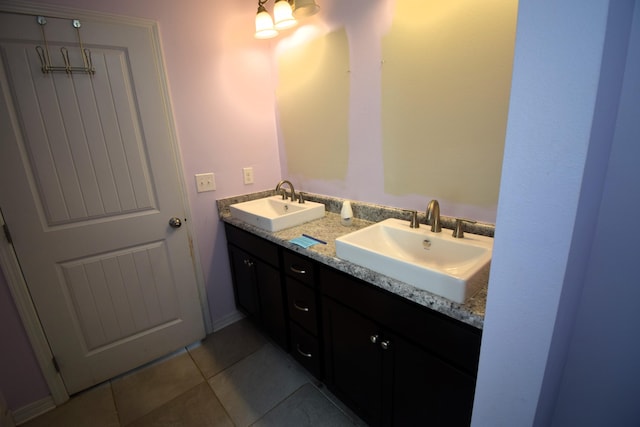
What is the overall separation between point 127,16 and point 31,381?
2025 mm

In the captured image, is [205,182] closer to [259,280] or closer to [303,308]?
[259,280]

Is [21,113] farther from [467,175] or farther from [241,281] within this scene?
[467,175]

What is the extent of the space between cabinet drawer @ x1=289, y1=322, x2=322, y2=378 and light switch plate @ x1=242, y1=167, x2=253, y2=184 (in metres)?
1.08

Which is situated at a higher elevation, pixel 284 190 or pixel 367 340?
pixel 284 190

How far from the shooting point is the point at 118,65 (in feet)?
4.82

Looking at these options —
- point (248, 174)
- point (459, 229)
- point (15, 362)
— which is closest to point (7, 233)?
point (15, 362)

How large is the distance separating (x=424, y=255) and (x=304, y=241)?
22.6 inches

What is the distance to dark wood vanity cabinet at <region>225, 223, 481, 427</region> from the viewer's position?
0.88 meters

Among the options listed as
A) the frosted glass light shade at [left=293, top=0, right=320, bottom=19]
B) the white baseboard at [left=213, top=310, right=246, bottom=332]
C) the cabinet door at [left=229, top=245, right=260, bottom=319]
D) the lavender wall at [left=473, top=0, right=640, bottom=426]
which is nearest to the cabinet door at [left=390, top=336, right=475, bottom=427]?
the lavender wall at [left=473, top=0, right=640, bottom=426]

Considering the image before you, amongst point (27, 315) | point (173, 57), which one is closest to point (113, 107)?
point (173, 57)

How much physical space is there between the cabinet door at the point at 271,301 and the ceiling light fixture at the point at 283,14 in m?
1.38

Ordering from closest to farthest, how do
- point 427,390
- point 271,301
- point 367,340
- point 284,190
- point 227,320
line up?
point 427,390 → point 367,340 → point 271,301 → point 284,190 → point 227,320

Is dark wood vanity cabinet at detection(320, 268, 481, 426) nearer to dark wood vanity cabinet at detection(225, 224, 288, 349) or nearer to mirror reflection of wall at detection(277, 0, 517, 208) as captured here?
dark wood vanity cabinet at detection(225, 224, 288, 349)

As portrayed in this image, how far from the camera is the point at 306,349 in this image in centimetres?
152
